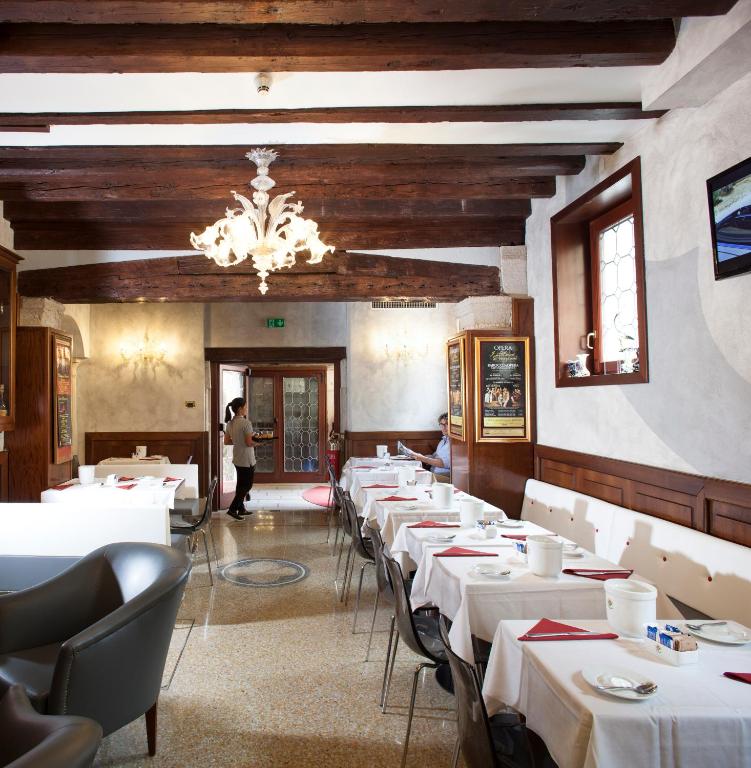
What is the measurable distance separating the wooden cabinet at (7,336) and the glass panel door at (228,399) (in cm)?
440

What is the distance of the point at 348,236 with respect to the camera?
6402 mm

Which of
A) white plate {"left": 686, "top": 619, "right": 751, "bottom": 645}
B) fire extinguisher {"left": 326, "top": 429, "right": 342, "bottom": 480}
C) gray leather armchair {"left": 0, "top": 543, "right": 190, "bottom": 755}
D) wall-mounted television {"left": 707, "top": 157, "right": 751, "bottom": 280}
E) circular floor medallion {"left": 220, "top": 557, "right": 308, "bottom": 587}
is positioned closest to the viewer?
white plate {"left": 686, "top": 619, "right": 751, "bottom": 645}

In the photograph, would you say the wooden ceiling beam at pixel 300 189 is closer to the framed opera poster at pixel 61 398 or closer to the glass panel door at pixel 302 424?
the framed opera poster at pixel 61 398

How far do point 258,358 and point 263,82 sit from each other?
7.24 metres

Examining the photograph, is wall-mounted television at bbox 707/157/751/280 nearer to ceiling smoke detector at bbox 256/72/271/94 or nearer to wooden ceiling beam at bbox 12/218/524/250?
ceiling smoke detector at bbox 256/72/271/94

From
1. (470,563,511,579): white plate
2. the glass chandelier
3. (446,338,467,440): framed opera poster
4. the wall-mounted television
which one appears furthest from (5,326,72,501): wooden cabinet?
the wall-mounted television

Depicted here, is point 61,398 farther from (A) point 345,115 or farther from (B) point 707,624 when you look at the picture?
(B) point 707,624

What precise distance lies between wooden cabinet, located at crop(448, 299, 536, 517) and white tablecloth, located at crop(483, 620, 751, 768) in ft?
13.8

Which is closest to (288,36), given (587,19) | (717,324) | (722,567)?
(587,19)

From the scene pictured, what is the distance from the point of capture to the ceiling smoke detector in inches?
132

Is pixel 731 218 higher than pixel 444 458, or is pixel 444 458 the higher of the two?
pixel 731 218

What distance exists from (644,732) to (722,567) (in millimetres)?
1849

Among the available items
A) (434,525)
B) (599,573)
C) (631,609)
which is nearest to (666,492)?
(599,573)

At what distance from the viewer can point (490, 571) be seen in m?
2.91
